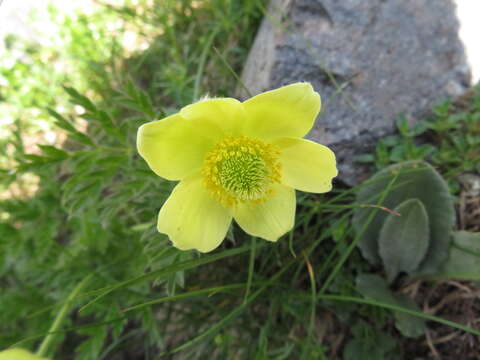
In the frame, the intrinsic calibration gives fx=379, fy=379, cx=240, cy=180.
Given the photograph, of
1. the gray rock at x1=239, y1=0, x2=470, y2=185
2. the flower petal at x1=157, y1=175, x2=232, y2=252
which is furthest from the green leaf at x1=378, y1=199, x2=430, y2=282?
the flower petal at x1=157, y1=175, x2=232, y2=252

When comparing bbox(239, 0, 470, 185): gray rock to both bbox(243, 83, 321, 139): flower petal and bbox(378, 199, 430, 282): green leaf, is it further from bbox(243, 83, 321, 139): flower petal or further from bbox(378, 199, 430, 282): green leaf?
bbox(243, 83, 321, 139): flower petal

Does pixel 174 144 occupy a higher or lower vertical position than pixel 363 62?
higher

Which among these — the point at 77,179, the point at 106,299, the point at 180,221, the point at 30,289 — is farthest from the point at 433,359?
the point at 30,289

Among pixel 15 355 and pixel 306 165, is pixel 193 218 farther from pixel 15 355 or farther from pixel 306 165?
pixel 15 355

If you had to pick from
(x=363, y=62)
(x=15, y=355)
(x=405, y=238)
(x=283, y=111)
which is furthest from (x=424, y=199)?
(x=15, y=355)

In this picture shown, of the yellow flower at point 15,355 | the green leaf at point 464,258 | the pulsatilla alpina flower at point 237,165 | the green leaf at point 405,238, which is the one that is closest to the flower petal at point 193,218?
the pulsatilla alpina flower at point 237,165

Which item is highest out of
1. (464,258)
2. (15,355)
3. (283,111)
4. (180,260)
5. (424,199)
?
(283,111)
